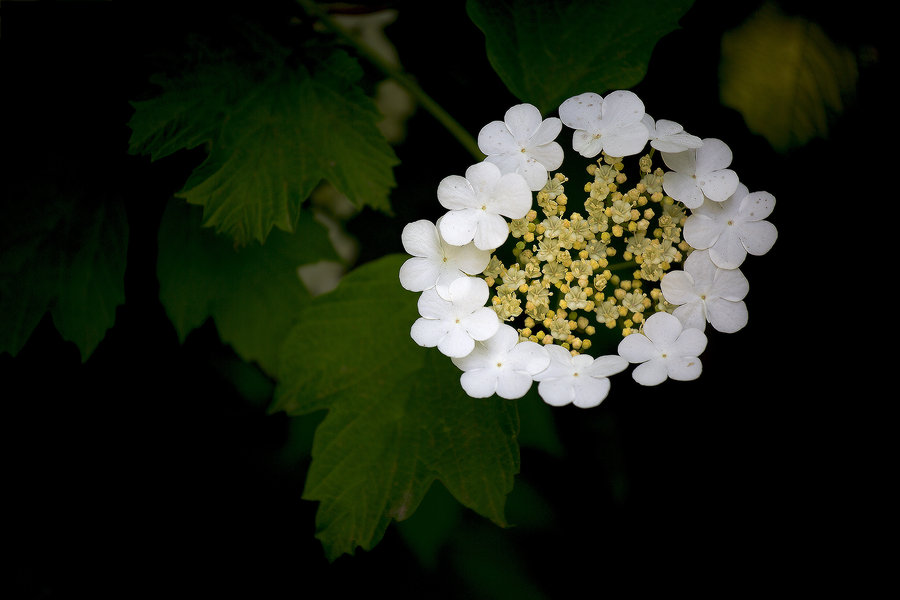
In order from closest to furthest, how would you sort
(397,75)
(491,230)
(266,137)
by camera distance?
(491,230), (266,137), (397,75)

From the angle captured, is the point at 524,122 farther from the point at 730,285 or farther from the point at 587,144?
the point at 730,285

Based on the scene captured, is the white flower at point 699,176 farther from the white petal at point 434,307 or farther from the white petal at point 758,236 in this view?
the white petal at point 434,307

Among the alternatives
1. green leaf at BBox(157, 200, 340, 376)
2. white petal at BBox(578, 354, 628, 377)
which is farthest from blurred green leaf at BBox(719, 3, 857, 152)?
green leaf at BBox(157, 200, 340, 376)

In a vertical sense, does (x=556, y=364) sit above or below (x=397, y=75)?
below

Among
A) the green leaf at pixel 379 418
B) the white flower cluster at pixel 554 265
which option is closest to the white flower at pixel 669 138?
the white flower cluster at pixel 554 265

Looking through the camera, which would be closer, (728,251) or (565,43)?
(728,251)

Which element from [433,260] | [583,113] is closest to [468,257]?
[433,260]

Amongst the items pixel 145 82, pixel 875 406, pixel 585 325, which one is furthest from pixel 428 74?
pixel 875 406
